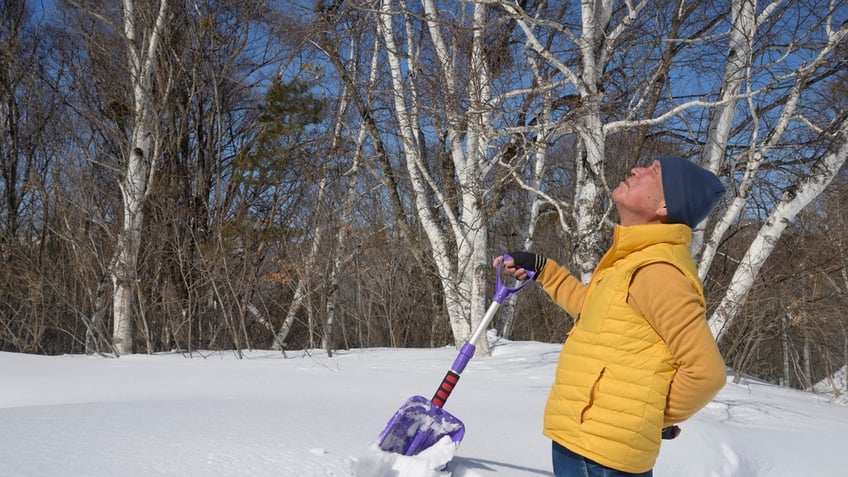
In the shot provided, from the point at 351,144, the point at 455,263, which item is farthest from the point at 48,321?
the point at 455,263

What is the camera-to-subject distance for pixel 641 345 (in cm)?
181

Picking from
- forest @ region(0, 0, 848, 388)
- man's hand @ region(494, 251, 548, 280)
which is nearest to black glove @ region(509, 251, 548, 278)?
man's hand @ region(494, 251, 548, 280)

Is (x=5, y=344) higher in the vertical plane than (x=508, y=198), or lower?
lower

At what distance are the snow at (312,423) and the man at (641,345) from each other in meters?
0.96

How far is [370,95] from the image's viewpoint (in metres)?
10.1

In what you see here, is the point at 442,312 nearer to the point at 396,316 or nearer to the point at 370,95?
the point at 396,316

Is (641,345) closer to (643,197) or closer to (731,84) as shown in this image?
(643,197)

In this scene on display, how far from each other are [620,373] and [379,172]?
11.0m

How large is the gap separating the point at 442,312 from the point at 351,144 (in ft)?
12.1

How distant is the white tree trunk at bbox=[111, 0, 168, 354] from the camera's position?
10539 millimetres

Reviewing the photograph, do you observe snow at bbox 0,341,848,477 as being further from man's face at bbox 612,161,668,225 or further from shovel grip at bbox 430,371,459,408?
man's face at bbox 612,161,668,225

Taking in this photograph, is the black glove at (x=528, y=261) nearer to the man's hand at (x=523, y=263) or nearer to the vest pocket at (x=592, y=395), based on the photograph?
the man's hand at (x=523, y=263)

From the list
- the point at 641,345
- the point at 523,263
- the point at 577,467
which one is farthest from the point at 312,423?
the point at 641,345

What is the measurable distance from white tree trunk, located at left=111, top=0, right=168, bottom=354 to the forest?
4 centimetres
